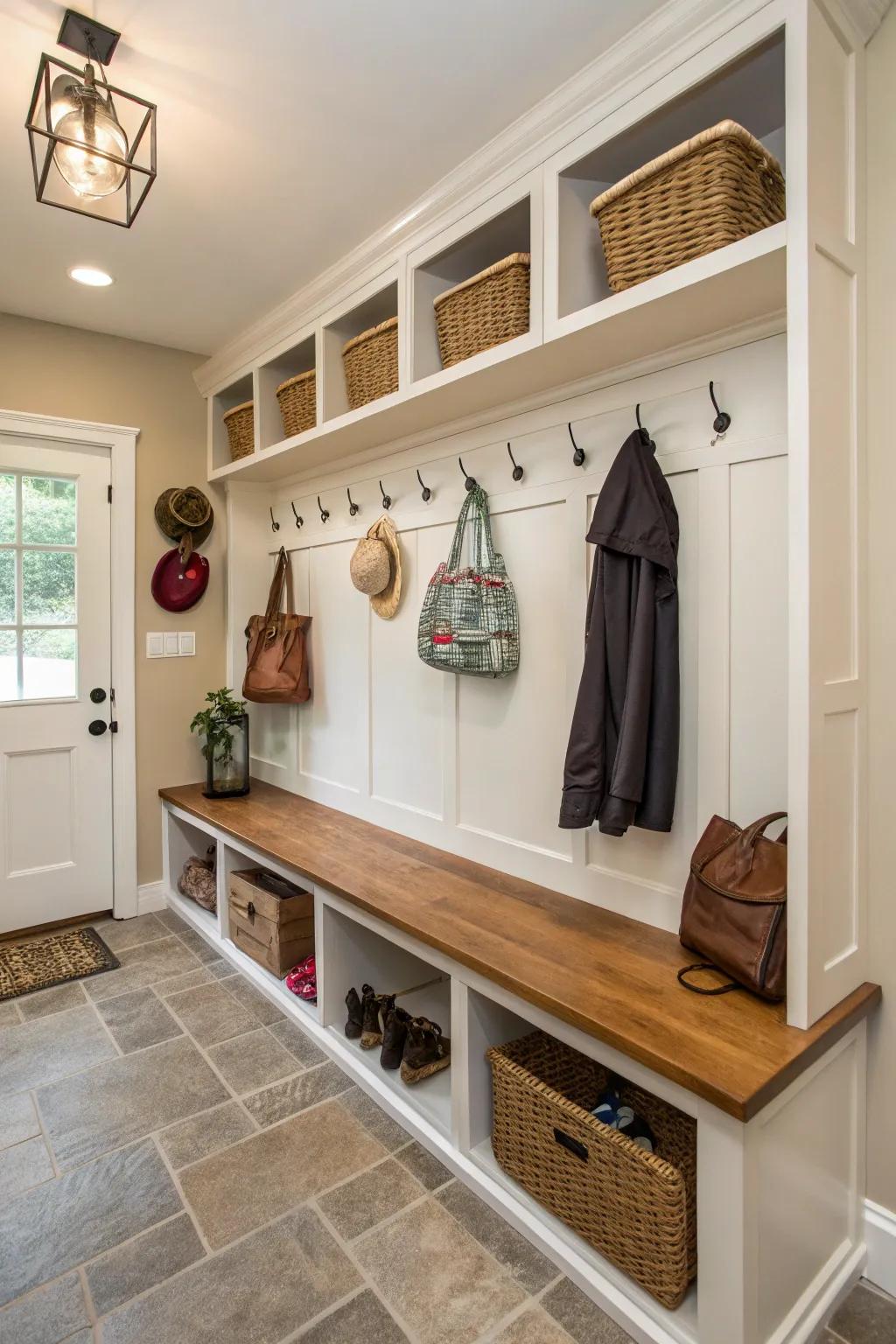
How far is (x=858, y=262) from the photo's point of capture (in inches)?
58.8

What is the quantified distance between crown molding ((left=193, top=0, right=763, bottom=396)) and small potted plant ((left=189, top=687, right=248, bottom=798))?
166cm

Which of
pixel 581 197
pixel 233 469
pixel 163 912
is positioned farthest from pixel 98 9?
pixel 163 912

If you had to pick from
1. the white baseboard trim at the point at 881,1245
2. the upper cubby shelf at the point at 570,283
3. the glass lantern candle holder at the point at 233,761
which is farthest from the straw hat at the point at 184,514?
the white baseboard trim at the point at 881,1245

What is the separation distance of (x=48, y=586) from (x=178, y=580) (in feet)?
1.79

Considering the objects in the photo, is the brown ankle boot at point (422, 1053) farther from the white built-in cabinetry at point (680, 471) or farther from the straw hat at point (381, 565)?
the straw hat at point (381, 565)

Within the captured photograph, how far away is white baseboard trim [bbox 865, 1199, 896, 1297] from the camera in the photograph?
1.51 metres

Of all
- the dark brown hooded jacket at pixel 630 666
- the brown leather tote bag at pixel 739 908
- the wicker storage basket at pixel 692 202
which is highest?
the wicker storage basket at pixel 692 202

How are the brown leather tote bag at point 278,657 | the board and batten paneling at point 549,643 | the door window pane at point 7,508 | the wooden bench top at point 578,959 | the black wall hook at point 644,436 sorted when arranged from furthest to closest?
1. the brown leather tote bag at point 278,657
2. the door window pane at point 7,508
3. the black wall hook at point 644,436
4. the board and batten paneling at point 549,643
5. the wooden bench top at point 578,959

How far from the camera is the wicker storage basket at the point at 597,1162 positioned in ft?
4.51

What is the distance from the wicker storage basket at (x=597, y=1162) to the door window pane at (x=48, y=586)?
101 inches

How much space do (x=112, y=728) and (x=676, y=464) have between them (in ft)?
8.82

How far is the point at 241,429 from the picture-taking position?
329 cm

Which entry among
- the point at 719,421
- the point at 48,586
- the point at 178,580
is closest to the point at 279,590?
the point at 178,580

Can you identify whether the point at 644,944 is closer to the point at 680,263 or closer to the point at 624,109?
the point at 680,263
